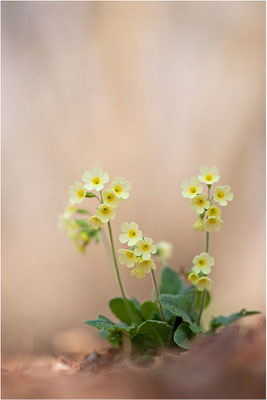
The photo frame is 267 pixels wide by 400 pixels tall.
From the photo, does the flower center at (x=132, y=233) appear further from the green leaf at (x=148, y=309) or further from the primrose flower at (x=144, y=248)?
the green leaf at (x=148, y=309)

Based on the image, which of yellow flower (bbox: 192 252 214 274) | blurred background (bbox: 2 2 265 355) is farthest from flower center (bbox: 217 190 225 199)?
blurred background (bbox: 2 2 265 355)

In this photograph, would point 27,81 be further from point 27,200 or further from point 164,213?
point 164,213

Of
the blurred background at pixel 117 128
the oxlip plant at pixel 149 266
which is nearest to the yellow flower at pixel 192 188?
the oxlip plant at pixel 149 266

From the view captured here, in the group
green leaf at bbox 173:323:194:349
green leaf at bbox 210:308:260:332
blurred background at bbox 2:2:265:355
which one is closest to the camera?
green leaf at bbox 173:323:194:349

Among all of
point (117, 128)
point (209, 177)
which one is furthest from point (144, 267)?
point (117, 128)

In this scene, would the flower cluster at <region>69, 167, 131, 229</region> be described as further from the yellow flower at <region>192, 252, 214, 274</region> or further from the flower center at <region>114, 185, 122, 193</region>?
the yellow flower at <region>192, 252, 214, 274</region>
